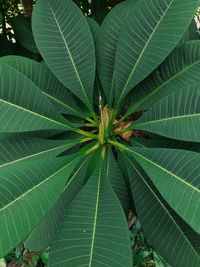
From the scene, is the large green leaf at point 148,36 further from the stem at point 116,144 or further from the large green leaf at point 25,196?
the large green leaf at point 25,196

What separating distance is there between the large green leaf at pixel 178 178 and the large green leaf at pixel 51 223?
218 millimetres

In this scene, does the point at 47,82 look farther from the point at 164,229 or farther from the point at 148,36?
the point at 164,229

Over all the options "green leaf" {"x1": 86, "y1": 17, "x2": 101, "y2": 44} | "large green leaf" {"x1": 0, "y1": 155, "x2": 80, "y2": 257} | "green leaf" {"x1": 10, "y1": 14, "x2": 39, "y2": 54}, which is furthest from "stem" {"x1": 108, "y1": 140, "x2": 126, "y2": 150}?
"green leaf" {"x1": 10, "y1": 14, "x2": 39, "y2": 54}

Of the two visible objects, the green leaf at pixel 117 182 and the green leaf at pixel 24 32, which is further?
the green leaf at pixel 24 32

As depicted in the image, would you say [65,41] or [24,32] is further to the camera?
[24,32]

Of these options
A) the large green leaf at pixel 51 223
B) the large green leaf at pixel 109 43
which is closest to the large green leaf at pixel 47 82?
the large green leaf at pixel 109 43

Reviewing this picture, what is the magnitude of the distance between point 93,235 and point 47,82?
52 centimetres

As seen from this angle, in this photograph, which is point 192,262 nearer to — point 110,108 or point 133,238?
point 110,108

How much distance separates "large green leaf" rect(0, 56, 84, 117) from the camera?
973mm

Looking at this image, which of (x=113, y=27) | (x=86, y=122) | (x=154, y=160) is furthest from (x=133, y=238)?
(x=113, y=27)

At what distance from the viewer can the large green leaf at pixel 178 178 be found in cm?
66

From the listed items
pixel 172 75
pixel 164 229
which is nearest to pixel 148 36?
pixel 172 75

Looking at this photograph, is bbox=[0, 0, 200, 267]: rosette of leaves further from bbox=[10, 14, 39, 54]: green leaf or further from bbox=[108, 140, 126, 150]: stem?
bbox=[10, 14, 39, 54]: green leaf

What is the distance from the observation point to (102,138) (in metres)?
1.01
